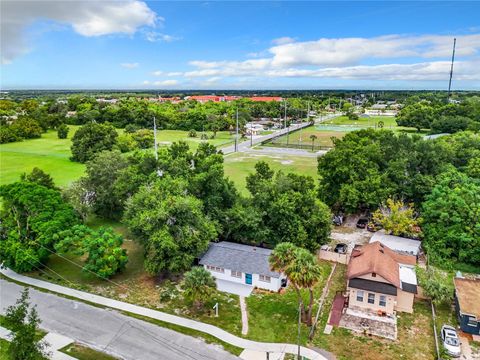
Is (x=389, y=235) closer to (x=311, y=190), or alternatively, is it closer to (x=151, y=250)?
(x=311, y=190)

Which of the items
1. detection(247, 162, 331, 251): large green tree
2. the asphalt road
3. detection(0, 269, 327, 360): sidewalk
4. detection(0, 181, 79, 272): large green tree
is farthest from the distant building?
the asphalt road

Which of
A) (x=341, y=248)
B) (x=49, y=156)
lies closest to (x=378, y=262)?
(x=341, y=248)

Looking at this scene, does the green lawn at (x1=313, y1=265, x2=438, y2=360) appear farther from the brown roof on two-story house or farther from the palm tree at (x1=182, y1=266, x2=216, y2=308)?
the palm tree at (x1=182, y1=266, x2=216, y2=308)

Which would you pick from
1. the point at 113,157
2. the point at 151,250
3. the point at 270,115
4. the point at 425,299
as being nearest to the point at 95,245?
the point at 151,250

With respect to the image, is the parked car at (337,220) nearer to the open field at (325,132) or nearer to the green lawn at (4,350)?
the green lawn at (4,350)

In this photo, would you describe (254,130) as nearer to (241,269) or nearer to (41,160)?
(41,160)

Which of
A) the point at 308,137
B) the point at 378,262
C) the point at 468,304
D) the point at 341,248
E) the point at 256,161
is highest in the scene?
the point at 308,137
